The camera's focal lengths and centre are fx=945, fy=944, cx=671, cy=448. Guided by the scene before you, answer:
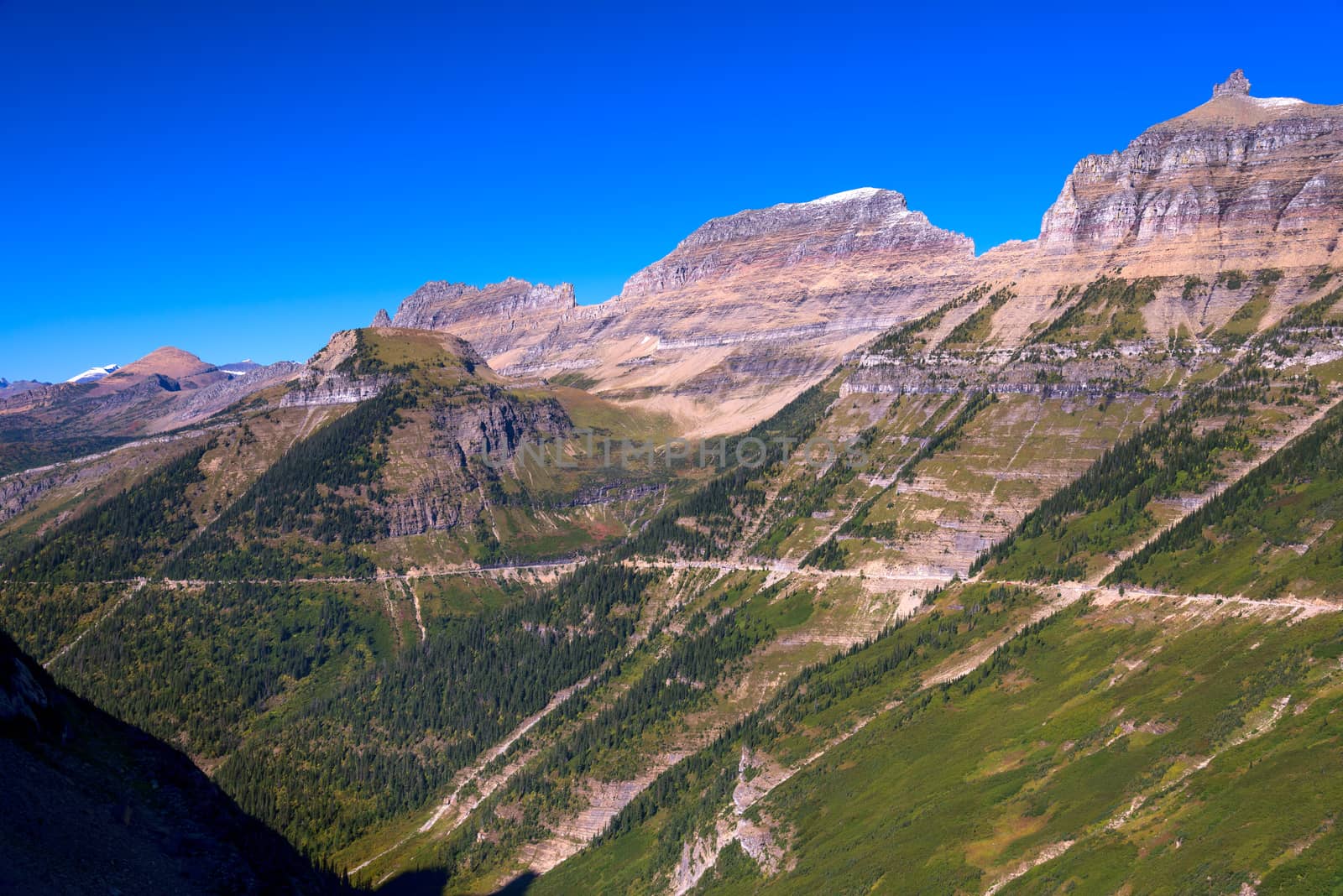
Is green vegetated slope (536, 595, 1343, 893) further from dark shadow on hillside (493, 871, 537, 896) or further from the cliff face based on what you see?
the cliff face

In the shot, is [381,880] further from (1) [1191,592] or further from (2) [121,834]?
(1) [1191,592]

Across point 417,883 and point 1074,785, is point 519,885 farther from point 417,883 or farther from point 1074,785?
point 1074,785

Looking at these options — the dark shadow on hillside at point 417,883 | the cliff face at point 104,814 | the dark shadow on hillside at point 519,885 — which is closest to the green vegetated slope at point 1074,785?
the dark shadow on hillside at point 519,885

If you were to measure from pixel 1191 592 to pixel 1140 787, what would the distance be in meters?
88.0

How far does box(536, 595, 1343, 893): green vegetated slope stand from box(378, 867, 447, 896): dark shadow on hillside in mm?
22273

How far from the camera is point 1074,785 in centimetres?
12975

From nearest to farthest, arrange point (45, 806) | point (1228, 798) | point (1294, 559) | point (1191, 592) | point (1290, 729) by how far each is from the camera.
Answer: point (45, 806) < point (1228, 798) < point (1290, 729) < point (1294, 559) < point (1191, 592)

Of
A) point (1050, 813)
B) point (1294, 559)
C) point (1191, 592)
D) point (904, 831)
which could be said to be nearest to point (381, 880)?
point (904, 831)

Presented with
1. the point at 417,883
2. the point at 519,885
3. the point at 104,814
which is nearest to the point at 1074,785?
the point at 519,885

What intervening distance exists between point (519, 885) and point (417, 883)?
71.0 feet

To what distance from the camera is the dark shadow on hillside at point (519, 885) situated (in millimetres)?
186375

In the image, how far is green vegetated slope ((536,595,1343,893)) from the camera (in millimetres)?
99188

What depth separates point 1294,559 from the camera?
179250 millimetres

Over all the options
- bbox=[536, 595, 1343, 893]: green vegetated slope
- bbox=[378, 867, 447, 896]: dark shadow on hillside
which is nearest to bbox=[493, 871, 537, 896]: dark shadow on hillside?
bbox=[536, 595, 1343, 893]: green vegetated slope
